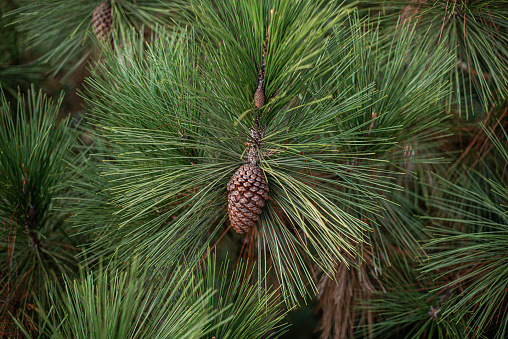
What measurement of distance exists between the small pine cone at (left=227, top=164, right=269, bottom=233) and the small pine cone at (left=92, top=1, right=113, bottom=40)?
0.62 m

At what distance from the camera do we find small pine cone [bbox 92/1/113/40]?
39.1 inches

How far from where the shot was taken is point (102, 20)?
39.2 inches

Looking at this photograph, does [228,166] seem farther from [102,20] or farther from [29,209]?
[102,20]

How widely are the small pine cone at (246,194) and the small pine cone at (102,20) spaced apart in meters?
0.62

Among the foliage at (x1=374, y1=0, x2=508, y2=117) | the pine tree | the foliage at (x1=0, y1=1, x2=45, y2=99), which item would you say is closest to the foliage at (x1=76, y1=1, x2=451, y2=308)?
the pine tree


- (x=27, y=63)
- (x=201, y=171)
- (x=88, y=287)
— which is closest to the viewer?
(x=88, y=287)

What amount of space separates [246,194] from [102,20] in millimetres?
684

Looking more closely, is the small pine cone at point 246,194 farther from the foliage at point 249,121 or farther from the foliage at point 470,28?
the foliage at point 470,28

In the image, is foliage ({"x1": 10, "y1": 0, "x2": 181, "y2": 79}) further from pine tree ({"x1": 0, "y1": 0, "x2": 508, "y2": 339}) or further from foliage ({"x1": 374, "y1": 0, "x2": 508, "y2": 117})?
foliage ({"x1": 374, "y1": 0, "x2": 508, "y2": 117})

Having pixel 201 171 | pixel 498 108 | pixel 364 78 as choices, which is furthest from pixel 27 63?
pixel 498 108

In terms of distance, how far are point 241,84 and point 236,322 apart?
403mm

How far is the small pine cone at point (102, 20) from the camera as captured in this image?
0.99 metres

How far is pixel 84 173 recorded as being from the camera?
2.64 feet

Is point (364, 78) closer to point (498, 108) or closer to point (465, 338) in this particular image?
point (498, 108)
